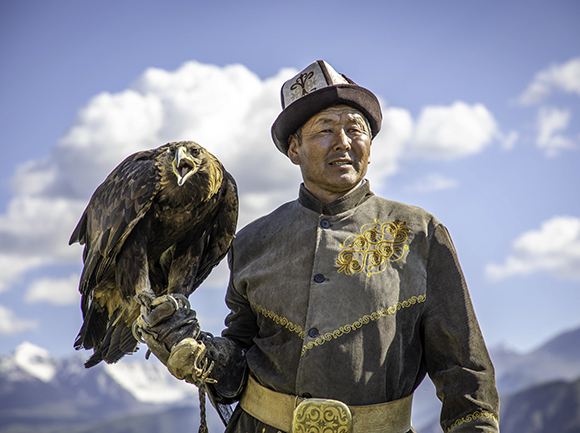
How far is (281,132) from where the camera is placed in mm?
3357

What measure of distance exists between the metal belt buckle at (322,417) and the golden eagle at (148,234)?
106 centimetres

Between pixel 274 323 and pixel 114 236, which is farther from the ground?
pixel 114 236

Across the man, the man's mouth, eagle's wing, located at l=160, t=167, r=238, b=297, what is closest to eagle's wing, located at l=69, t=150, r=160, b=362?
eagle's wing, located at l=160, t=167, r=238, b=297

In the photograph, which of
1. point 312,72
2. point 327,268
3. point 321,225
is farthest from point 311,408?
point 312,72

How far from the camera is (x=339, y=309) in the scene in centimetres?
289

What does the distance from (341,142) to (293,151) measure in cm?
38

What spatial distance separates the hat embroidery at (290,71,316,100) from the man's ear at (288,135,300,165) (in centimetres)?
24

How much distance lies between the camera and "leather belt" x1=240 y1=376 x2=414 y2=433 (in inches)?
109

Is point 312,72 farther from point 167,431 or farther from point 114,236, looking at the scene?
point 167,431

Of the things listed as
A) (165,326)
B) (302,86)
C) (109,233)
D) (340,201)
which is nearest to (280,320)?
(165,326)

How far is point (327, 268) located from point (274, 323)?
1.35 ft

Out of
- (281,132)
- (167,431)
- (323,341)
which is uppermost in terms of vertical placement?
(167,431)

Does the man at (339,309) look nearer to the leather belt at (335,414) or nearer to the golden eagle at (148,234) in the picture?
the leather belt at (335,414)

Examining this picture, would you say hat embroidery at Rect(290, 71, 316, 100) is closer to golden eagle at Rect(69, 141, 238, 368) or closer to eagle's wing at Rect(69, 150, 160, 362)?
golden eagle at Rect(69, 141, 238, 368)
